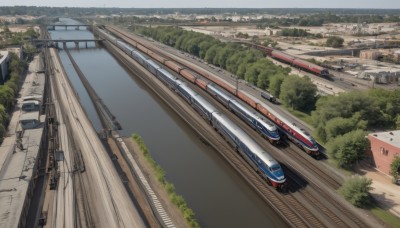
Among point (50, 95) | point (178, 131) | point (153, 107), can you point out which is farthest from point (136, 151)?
point (50, 95)

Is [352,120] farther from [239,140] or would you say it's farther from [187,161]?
[187,161]

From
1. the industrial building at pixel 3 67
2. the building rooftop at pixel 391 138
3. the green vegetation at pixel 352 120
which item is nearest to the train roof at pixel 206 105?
the green vegetation at pixel 352 120

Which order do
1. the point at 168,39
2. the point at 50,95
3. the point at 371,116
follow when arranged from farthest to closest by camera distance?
1. the point at 168,39
2. the point at 50,95
3. the point at 371,116

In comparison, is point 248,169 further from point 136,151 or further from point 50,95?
point 50,95

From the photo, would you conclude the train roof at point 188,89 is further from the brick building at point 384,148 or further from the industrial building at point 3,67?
the industrial building at point 3,67

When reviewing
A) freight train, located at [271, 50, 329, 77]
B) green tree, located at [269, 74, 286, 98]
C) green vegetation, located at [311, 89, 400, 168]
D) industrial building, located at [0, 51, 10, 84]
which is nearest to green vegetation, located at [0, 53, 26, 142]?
industrial building, located at [0, 51, 10, 84]

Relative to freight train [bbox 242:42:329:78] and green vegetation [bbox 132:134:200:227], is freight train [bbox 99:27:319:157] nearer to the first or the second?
green vegetation [bbox 132:134:200:227]

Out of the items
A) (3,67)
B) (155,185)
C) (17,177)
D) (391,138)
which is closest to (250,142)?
(155,185)
